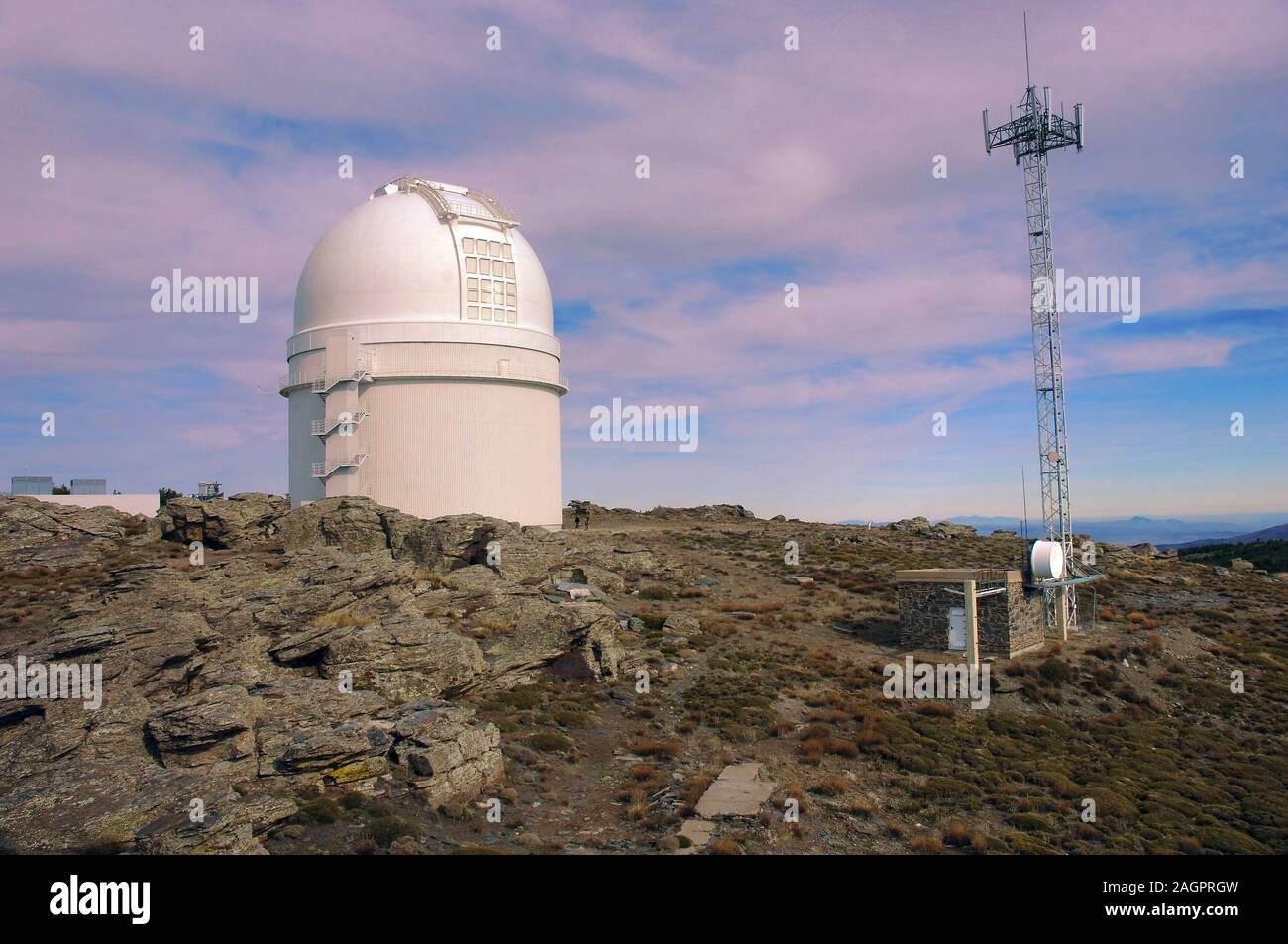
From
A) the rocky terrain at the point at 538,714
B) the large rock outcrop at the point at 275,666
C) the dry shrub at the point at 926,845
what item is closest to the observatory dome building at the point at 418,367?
the rocky terrain at the point at 538,714

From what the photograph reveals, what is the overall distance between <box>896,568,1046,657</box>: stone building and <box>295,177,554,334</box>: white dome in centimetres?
2161

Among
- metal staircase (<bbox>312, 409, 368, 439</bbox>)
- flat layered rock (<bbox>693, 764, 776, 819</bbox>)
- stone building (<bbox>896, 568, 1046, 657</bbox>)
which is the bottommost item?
flat layered rock (<bbox>693, 764, 776, 819</bbox>)

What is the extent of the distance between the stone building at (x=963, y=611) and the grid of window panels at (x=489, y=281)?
839 inches

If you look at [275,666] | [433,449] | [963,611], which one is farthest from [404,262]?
[963,611]

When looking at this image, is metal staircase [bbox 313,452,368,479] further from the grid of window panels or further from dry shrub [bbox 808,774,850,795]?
dry shrub [bbox 808,774,850,795]

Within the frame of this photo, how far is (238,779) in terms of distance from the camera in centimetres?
1237

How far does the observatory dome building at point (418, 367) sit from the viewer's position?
110 feet

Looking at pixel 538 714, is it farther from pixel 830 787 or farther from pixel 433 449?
pixel 433 449

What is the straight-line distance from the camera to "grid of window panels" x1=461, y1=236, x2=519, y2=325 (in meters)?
34.8

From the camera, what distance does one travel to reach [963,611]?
79.5 feet

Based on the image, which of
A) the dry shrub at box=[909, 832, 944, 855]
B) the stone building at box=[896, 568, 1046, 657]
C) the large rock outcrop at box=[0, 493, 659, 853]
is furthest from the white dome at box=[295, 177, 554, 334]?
the dry shrub at box=[909, 832, 944, 855]

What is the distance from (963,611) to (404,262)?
26.8m
